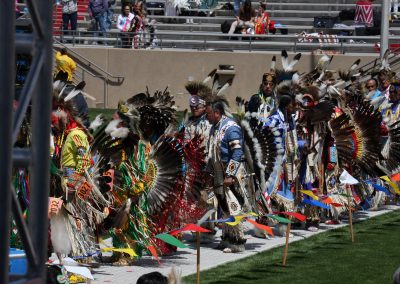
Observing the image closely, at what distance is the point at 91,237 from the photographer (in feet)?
29.6

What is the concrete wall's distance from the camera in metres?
24.7

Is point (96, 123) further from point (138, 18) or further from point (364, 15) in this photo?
point (364, 15)

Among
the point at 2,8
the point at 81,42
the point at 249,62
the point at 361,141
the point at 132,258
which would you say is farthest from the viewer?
the point at 81,42

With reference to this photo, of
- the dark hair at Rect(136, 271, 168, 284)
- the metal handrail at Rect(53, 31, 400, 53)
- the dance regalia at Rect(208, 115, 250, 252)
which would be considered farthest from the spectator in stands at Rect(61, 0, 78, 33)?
the dark hair at Rect(136, 271, 168, 284)

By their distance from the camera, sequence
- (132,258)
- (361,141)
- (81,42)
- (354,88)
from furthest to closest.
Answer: (81,42) < (354,88) < (361,141) < (132,258)

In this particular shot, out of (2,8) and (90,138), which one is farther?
(90,138)

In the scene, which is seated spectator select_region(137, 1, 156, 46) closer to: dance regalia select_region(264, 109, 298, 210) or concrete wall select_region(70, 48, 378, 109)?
concrete wall select_region(70, 48, 378, 109)

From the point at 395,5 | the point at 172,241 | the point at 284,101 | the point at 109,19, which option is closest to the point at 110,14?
the point at 109,19

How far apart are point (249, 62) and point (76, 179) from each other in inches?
636

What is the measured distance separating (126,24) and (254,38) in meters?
2.92

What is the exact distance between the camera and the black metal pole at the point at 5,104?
11.4 feet

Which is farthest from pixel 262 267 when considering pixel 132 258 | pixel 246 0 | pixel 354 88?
pixel 246 0

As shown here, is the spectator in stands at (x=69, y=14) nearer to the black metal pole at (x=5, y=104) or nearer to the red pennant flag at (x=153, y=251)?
the red pennant flag at (x=153, y=251)

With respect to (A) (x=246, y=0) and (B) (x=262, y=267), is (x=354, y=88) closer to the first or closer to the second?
(B) (x=262, y=267)
